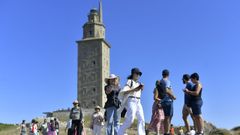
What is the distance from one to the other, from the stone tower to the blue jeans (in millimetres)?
74312

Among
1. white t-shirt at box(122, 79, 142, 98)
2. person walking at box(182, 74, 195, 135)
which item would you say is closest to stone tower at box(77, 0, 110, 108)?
person walking at box(182, 74, 195, 135)

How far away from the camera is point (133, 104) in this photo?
12.2 metres

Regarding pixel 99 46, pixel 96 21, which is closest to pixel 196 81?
pixel 99 46

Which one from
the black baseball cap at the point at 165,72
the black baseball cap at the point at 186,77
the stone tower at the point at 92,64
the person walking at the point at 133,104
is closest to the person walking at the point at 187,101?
the black baseball cap at the point at 186,77

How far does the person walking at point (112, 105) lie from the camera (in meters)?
13.7

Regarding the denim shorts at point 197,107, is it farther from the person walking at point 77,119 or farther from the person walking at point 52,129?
the person walking at point 52,129

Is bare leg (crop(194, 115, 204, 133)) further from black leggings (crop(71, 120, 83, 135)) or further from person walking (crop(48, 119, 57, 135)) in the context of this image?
person walking (crop(48, 119, 57, 135))

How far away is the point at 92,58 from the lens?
93125mm

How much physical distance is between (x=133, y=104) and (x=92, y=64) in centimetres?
8057

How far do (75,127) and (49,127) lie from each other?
520 centimetres

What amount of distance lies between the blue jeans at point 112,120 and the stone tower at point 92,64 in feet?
244

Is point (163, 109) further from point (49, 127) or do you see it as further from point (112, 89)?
point (49, 127)

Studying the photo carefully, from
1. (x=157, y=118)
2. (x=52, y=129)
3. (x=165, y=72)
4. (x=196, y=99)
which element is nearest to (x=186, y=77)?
(x=165, y=72)

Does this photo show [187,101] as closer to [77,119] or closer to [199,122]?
[199,122]
